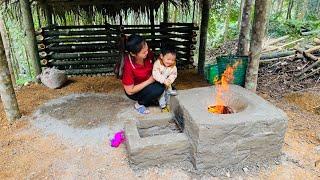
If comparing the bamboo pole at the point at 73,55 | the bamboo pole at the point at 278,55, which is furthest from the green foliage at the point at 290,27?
the bamboo pole at the point at 73,55

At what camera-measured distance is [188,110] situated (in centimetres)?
308

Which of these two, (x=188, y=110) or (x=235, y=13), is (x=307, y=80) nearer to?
(x=188, y=110)

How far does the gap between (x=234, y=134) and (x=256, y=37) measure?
5.99 ft

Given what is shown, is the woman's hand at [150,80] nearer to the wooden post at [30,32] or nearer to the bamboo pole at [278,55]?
the wooden post at [30,32]

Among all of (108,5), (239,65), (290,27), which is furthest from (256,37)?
(290,27)

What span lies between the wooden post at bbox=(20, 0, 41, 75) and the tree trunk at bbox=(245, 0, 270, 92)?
4278mm

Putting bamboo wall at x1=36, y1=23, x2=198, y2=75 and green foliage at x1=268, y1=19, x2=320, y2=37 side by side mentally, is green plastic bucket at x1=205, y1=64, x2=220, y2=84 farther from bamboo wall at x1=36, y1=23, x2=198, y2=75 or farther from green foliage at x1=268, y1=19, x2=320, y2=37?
green foliage at x1=268, y1=19, x2=320, y2=37

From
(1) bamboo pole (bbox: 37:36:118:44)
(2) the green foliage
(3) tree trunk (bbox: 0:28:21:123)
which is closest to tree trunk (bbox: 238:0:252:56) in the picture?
(1) bamboo pole (bbox: 37:36:118:44)

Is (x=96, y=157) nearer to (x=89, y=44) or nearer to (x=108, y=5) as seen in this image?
(x=89, y=44)

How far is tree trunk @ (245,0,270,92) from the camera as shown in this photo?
153 inches

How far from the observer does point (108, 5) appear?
690 cm

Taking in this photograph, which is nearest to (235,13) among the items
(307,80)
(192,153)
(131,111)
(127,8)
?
(127,8)

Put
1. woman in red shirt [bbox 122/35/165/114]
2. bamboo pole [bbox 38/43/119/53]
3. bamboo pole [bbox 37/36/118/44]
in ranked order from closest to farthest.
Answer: woman in red shirt [bbox 122/35/165/114]
bamboo pole [bbox 37/36/118/44]
bamboo pole [bbox 38/43/119/53]

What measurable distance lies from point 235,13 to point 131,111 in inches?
503
